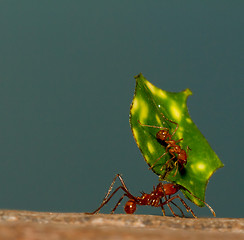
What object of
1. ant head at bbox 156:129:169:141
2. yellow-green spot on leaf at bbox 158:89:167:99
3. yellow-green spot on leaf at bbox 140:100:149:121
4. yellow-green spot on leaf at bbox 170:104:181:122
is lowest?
ant head at bbox 156:129:169:141

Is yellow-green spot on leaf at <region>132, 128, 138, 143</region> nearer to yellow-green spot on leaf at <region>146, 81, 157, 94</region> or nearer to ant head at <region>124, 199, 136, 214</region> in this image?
yellow-green spot on leaf at <region>146, 81, 157, 94</region>

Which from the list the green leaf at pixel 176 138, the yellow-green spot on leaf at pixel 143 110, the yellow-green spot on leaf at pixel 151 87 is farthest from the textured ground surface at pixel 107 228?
the yellow-green spot on leaf at pixel 151 87

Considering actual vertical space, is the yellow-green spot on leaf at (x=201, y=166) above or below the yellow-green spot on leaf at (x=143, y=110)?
below

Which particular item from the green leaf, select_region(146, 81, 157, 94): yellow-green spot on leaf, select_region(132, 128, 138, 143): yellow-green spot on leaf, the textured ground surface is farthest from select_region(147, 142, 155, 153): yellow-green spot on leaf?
the textured ground surface

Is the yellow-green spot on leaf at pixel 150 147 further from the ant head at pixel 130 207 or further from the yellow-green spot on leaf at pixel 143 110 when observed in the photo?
the ant head at pixel 130 207

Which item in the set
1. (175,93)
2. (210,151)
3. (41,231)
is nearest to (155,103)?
(175,93)

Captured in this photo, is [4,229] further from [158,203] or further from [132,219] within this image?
[158,203]
